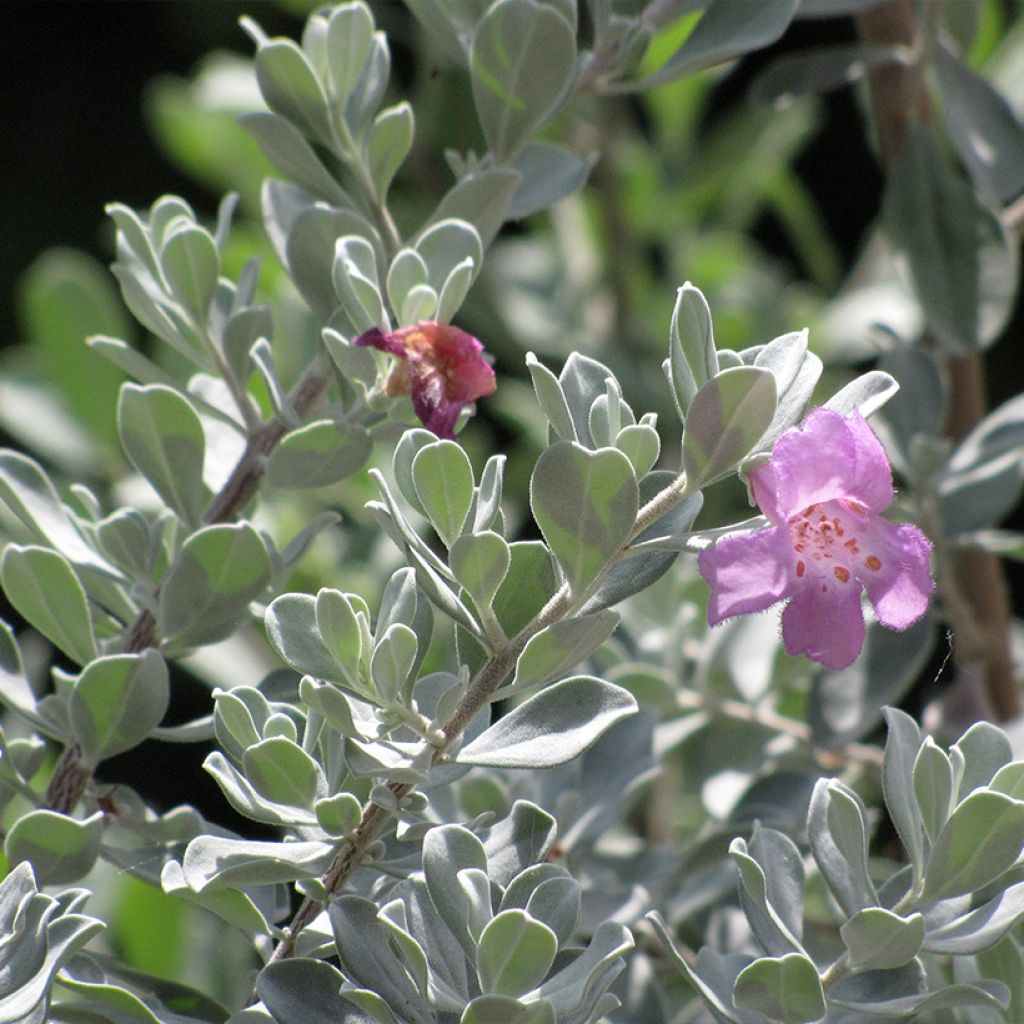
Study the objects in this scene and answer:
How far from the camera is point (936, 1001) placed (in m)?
0.49

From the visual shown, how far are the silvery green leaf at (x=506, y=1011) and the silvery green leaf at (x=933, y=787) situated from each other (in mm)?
155

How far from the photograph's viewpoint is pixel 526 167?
2.35ft

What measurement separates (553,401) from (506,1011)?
0.20 metres

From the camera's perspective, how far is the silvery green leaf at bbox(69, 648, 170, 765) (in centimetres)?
56

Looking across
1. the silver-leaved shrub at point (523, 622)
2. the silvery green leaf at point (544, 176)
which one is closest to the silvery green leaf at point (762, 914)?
the silver-leaved shrub at point (523, 622)

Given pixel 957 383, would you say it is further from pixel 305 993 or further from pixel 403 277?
pixel 305 993

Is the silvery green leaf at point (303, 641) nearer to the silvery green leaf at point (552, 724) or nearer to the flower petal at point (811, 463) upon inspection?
the silvery green leaf at point (552, 724)

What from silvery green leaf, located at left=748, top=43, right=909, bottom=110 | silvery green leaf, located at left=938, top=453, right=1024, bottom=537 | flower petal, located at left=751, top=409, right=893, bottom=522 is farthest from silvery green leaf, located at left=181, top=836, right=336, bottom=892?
silvery green leaf, located at left=748, top=43, right=909, bottom=110

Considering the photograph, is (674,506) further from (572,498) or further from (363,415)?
(363,415)

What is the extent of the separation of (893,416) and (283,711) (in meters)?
0.48

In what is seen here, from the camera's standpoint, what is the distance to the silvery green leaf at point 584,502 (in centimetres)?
46

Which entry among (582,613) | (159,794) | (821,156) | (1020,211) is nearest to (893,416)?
(1020,211)

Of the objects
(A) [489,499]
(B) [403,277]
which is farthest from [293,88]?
(A) [489,499]

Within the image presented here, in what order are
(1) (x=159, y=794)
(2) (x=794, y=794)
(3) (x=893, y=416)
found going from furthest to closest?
1. (1) (x=159, y=794)
2. (3) (x=893, y=416)
3. (2) (x=794, y=794)
